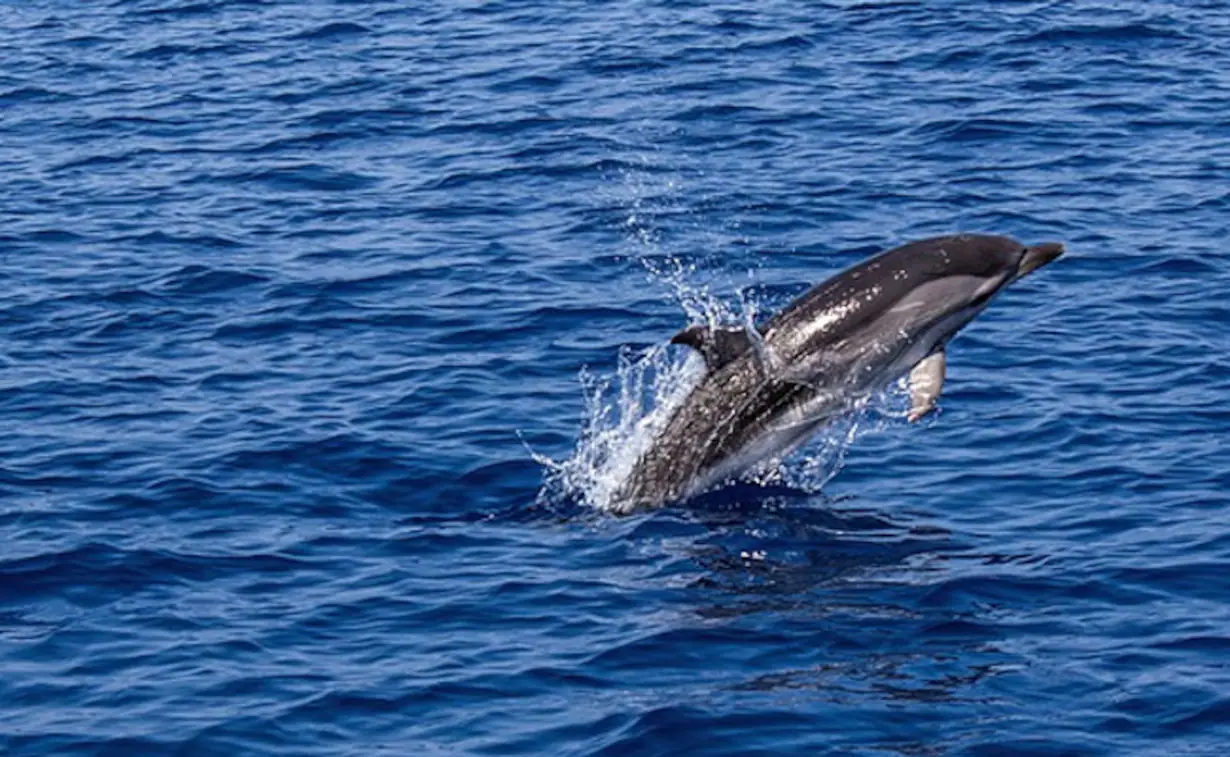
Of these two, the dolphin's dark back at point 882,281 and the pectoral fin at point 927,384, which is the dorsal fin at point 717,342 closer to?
the dolphin's dark back at point 882,281

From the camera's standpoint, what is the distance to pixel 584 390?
2070cm

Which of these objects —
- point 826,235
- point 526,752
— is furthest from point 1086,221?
point 526,752

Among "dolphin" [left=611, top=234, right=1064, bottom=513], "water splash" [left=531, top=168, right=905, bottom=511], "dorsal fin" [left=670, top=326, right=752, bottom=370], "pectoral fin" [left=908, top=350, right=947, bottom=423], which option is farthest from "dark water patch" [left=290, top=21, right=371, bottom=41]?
"dorsal fin" [left=670, top=326, right=752, bottom=370]

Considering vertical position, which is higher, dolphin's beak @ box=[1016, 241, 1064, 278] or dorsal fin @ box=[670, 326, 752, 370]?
dolphin's beak @ box=[1016, 241, 1064, 278]

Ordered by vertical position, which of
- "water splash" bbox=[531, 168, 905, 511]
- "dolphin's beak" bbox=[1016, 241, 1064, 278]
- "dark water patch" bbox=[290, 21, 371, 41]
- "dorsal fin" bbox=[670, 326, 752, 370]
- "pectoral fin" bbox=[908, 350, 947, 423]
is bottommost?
"water splash" bbox=[531, 168, 905, 511]

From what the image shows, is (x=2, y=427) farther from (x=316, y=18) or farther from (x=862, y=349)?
(x=316, y=18)

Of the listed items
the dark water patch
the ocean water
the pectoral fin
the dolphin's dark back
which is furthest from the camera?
the dark water patch

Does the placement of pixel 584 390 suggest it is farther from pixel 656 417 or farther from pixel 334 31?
pixel 334 31

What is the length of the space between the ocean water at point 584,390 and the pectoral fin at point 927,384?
0.70 meters

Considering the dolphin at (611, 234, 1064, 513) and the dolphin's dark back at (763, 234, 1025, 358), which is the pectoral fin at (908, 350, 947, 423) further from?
the dolphin's dark back at (763, 234, 1025, 358)

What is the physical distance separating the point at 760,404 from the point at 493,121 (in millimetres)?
12790

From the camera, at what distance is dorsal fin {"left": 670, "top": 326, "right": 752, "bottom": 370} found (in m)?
17.1

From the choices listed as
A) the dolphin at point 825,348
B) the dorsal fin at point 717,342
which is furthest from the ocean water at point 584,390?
the dorsal fin at point 717,342

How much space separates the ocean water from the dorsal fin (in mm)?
1221
